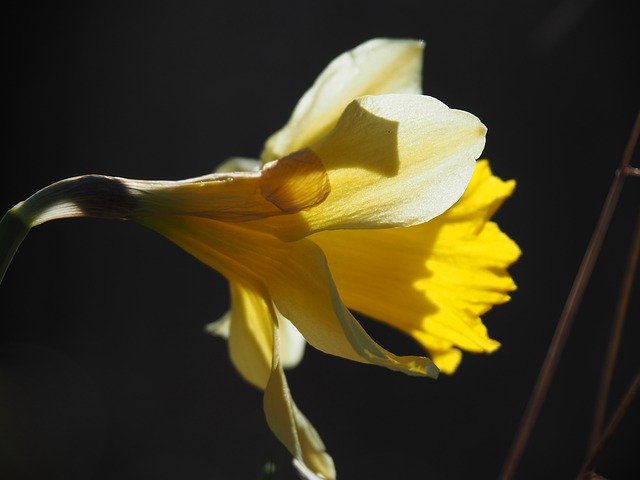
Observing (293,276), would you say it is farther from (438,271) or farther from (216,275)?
(216,275)

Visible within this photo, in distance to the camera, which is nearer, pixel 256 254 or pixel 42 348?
pixel 256 254

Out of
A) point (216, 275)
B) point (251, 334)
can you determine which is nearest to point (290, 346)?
point (251, 334)

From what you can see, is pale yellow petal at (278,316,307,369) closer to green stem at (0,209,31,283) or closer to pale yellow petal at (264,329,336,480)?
pale yellow petal at (264,329,336,480)

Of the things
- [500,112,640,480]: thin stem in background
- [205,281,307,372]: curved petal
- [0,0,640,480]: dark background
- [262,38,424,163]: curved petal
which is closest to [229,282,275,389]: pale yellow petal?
[205,281,307,372]: curved petal

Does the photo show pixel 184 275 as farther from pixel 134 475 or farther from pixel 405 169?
pixel 405 169

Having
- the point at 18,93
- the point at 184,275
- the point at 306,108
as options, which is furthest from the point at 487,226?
the point at 18,93

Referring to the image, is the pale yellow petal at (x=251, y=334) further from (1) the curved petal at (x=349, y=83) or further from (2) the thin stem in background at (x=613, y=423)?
(2) the thin stem in background at (x=613, y=423)
